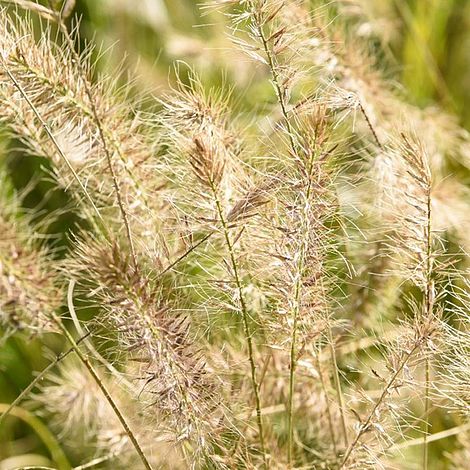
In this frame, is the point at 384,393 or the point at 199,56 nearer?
the point at 384,393

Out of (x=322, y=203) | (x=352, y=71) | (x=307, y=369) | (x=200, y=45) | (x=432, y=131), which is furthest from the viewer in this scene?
(x=200, y=45)

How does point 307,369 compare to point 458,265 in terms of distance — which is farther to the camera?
point 458,265

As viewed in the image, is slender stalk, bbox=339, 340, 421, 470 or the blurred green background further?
the blurred green background

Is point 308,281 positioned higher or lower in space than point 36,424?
higher

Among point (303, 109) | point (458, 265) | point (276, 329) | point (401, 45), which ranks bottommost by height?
point (458, 265)

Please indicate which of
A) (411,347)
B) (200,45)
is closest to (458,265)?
(200,45)

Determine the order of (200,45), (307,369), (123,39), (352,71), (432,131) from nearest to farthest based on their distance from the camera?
(307,369) < (352,71) < (432,131) < (200,45) < (123,39)

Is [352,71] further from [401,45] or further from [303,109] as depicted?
[401,45]

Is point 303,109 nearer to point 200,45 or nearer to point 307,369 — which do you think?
point 307,369

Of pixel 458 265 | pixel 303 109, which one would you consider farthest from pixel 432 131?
pixel 303 109

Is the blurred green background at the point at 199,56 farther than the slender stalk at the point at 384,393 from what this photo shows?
Yes
